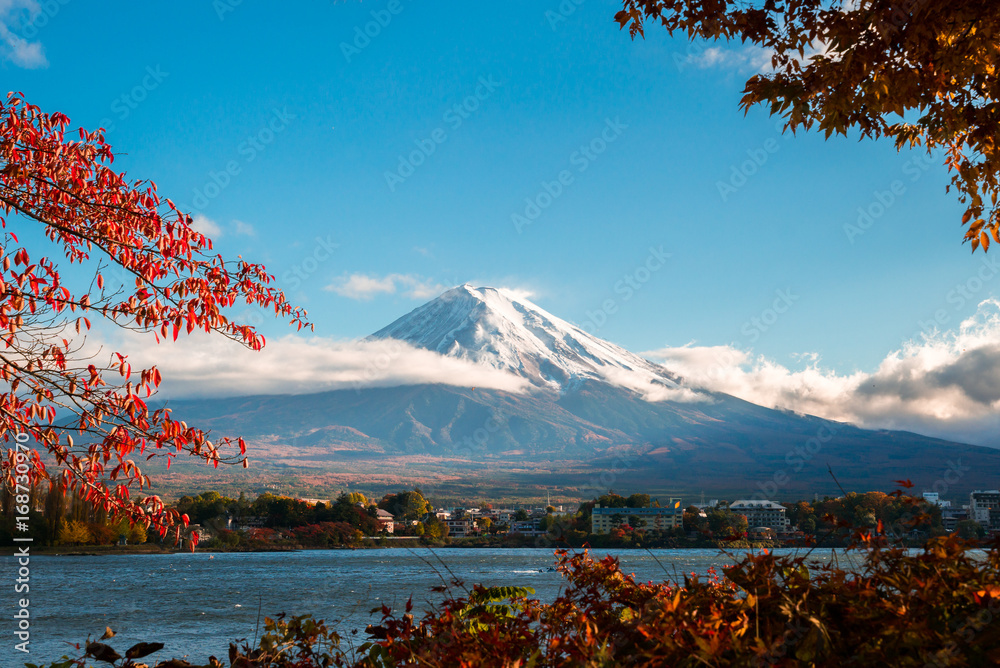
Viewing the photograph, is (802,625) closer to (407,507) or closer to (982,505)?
(982,505)

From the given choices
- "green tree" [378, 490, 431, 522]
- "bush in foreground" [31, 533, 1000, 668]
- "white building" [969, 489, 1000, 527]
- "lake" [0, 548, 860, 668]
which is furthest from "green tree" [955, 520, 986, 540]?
"green tree" [378, 490, 431, 522]

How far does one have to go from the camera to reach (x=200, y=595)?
42906 millimetres

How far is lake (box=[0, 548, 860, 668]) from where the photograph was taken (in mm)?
24734

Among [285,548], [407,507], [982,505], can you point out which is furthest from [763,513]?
[285,548]

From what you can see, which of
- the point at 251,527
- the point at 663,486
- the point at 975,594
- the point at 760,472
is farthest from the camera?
the point at 663,486

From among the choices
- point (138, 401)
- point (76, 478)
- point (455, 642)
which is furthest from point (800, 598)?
point (76, 478)

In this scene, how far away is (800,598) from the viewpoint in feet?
7.08

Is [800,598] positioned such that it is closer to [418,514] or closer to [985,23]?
[985,23]

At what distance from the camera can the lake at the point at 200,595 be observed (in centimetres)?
2473

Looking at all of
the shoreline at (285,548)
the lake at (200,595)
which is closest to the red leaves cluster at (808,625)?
the lake at (200,595)

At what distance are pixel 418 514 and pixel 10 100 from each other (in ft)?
346

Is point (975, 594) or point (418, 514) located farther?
point (418, 514)

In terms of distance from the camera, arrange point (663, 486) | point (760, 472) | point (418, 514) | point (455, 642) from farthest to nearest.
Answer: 1. point (663, 486)
2. point (760, 472)
3. point (418, 514)
4. point (455, 642)

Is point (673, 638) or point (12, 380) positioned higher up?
point (12, 380)
